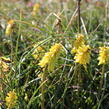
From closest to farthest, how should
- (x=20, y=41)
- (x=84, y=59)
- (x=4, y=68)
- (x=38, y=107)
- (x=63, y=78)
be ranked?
(x=84, y=59)
(x=4, y=68)
(x=38, y=107)
(x=63, y=78)
(x=20, y=41)

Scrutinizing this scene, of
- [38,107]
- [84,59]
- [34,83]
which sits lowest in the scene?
[38,107]

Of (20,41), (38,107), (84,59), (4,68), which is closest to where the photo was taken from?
(84,59)

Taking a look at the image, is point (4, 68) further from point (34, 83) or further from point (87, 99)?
point (87, 99)

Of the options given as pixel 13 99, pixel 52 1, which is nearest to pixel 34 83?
pixel 13 99

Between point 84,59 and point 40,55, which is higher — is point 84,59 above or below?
above

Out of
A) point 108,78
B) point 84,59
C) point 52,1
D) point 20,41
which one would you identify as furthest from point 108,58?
point 52,1

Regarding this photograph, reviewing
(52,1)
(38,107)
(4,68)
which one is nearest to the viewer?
(4,68)

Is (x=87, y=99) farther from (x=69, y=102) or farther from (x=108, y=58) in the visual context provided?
(x=108, y=58)

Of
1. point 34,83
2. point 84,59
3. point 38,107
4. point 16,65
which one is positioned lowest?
point 38,107

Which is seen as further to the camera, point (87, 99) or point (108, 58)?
point (87, 99)
